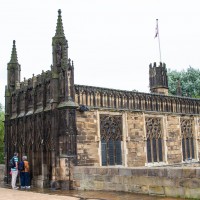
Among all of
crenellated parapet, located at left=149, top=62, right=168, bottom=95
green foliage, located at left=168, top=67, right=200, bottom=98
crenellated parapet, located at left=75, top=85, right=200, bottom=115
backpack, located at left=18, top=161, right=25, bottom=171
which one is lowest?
backpack, located at left=18, top=161, right=25, bottom=171

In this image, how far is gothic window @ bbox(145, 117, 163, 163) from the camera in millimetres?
19078

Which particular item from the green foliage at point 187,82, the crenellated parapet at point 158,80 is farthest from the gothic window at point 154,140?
the green foliage at point 187,82

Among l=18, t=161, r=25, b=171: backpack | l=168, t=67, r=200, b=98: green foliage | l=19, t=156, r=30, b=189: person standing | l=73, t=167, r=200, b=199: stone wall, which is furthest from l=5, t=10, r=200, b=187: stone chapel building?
l=168, t=67, r=200, b=98: green foliage

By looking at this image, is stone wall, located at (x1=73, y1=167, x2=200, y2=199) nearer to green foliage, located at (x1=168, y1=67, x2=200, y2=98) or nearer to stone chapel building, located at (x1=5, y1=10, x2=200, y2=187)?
stone chapel building, located at (x1=5, y1=10, x2=200, y2=187)

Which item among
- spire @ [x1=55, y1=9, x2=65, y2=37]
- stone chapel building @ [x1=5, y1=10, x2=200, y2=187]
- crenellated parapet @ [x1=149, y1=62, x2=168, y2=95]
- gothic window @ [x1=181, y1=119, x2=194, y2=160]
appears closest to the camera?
stone chapel building @ [x1=5, y1=10, x2=200, y2=187]

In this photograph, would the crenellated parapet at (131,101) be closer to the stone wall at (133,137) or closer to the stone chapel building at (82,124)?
the stone chapel building at (82,124)

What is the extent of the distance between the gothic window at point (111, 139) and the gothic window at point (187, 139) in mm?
5288

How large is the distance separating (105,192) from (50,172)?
12.8ft

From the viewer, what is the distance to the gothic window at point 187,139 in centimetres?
2102

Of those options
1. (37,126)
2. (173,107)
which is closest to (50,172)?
(37,126)

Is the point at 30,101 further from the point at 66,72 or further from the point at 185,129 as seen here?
the point at 185,129

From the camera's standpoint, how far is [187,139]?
844 inches

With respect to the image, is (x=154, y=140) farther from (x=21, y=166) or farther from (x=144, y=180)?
(x=144, y=180)

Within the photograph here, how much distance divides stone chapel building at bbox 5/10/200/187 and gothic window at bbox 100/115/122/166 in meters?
0.05
